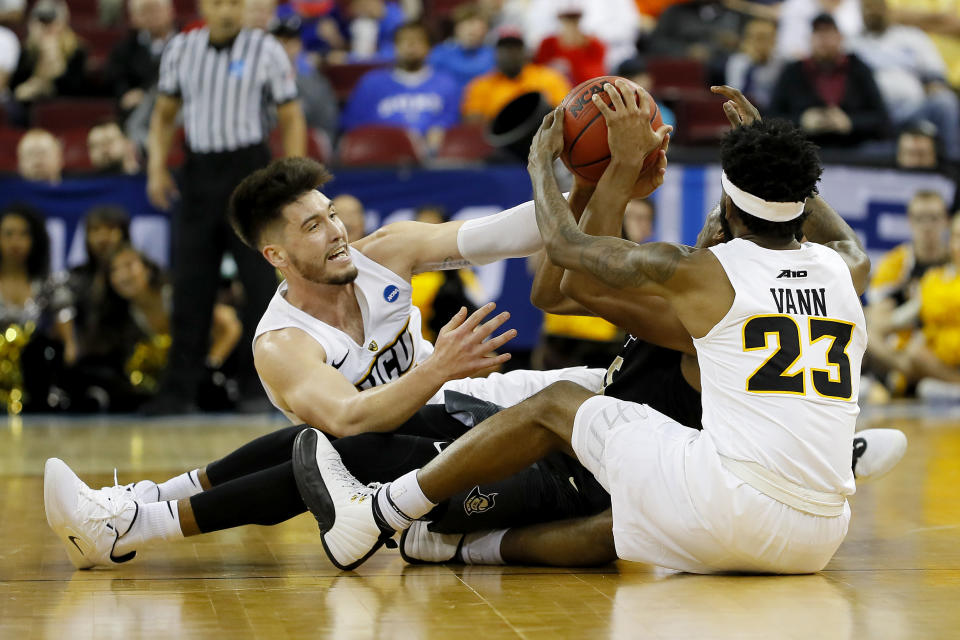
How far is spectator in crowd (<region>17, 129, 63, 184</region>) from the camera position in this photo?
9.75 meters

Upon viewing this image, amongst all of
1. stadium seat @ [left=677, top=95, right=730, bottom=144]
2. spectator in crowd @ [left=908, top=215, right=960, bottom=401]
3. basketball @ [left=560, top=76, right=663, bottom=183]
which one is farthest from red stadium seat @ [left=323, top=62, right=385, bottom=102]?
basketball @ [left=560, top=76, right=663, bottom=183]

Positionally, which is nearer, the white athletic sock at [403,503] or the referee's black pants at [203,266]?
the white athletic sock at [403,503]

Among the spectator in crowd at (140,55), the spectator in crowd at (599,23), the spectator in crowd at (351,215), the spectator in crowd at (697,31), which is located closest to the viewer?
the spectator in crowd at (351,215)

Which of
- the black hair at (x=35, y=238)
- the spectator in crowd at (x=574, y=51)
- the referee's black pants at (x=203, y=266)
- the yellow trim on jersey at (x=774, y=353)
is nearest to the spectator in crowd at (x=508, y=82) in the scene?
the spectator in crowd at (x=574, y=51)

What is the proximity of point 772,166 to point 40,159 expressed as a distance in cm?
732

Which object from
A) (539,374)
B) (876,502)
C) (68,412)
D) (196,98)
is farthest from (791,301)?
(68,412)

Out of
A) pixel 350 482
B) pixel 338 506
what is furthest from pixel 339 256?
pixel 338 506

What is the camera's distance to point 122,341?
9180mm

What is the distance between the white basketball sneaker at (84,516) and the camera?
4062 mm

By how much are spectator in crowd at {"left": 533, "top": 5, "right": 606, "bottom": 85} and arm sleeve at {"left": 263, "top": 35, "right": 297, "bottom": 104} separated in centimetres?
427

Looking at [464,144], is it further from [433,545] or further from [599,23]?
[433,545]

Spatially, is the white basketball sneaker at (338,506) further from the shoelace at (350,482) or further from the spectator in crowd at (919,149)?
the spectator in crowd at (919,149)

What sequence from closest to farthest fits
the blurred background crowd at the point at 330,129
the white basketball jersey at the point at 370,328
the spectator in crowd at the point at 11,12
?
the white basketball jersey at the point at 370,328 < the blurred background crowd at the point at 330,129 < the spectator in crowd at the point at 11,12

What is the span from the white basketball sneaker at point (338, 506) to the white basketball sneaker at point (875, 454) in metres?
1.83
